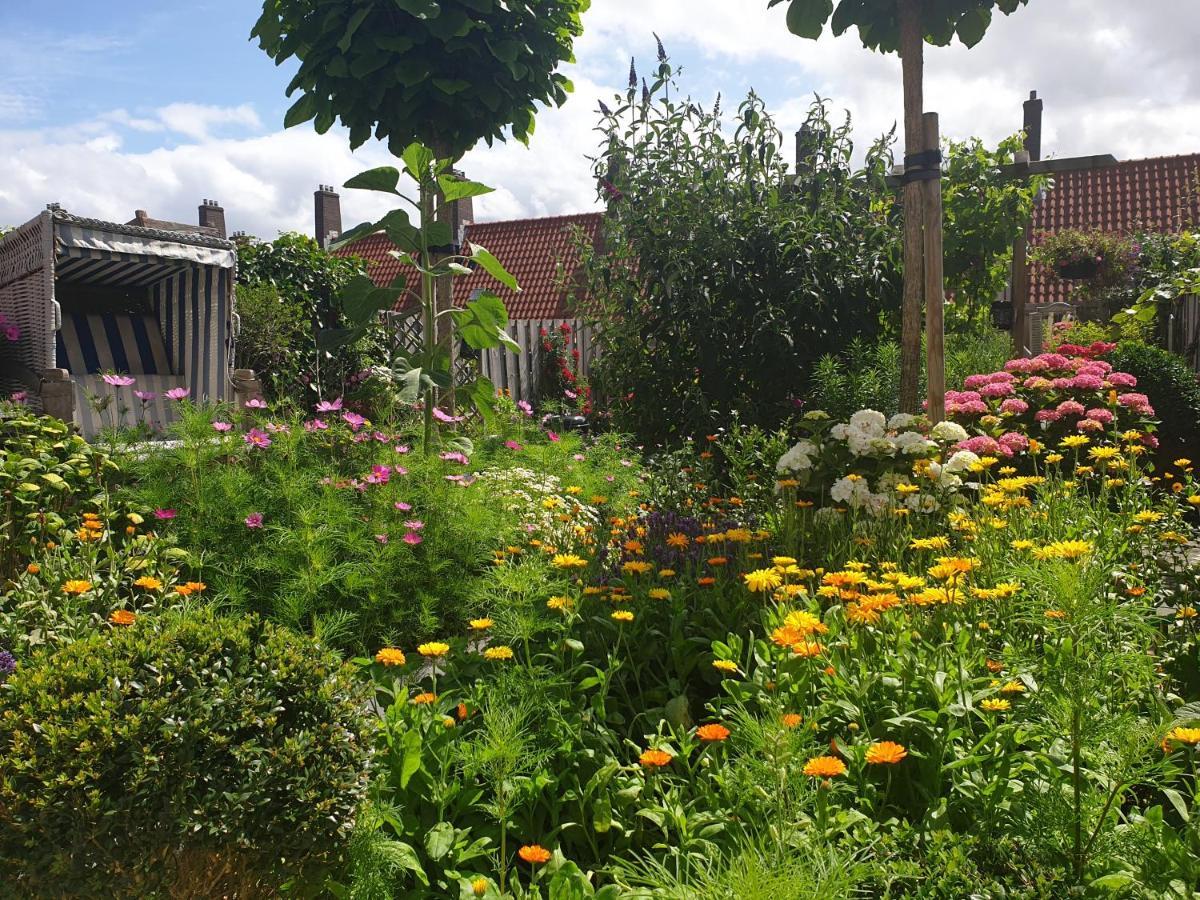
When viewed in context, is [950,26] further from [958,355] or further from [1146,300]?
[958,355]

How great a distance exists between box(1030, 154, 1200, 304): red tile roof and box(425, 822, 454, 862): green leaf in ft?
53.2

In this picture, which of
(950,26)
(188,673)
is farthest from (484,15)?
(188,673)

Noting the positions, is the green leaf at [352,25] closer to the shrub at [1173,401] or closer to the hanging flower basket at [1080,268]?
the shrub at [1173,401]

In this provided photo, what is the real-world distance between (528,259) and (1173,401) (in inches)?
582

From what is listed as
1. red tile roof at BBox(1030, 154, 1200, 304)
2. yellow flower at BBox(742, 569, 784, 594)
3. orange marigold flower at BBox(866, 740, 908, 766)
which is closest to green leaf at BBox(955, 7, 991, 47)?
yellow flower at BBox(742, 569, 784, 594)

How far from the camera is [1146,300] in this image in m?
5.05

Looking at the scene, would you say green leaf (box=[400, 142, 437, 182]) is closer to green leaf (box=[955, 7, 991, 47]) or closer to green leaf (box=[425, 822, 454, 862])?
green leaf (box=[955, 7, 991, 47])

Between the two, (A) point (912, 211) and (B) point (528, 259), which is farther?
(B) point (528, 259)

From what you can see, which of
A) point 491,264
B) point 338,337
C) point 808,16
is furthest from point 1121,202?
point 338,337

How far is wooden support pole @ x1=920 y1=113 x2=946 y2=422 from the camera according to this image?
4.89 meters

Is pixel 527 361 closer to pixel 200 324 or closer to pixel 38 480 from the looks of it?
pixel 200 324

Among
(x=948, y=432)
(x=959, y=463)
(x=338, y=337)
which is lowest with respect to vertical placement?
(x=959, y=463)

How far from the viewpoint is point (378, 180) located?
183 inches

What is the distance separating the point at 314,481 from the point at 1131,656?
9.11 feet
